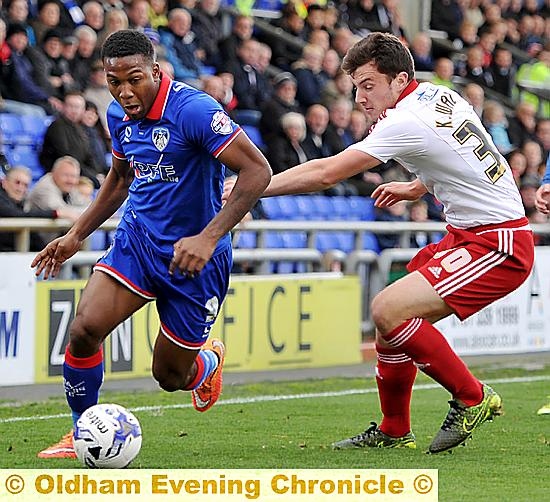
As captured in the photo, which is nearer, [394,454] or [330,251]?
[394,454]

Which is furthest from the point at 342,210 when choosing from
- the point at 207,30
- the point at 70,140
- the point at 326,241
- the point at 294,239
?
the point at 70,140

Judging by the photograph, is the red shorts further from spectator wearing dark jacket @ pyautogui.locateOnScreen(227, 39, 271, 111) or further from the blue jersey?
spectator wearing dark jacket @ pyautogui.locateOnScreen(227, 39, 271, 111)

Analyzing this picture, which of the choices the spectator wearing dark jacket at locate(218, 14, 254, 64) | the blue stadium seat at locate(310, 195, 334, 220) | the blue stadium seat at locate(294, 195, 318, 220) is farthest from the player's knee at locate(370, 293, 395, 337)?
the spectator wearing dark jacket at locate(218, 14, 254, 64)

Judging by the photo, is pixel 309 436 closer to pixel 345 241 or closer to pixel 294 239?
pixel 294 239

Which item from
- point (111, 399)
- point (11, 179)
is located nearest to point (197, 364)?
point (111, 399)

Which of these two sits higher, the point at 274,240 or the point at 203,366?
the point at 274,240

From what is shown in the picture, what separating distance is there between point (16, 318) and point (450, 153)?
5017 millimetres

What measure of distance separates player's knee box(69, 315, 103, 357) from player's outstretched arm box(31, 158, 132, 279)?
63cm

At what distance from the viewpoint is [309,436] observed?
8.22 m

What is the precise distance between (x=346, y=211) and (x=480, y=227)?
8.50 m

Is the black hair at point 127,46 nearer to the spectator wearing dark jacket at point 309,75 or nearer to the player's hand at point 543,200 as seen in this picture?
the player's hand at point 543,200

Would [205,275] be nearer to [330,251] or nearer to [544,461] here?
[544,461]

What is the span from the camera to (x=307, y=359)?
13039 mm

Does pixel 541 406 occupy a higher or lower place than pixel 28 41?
lower
